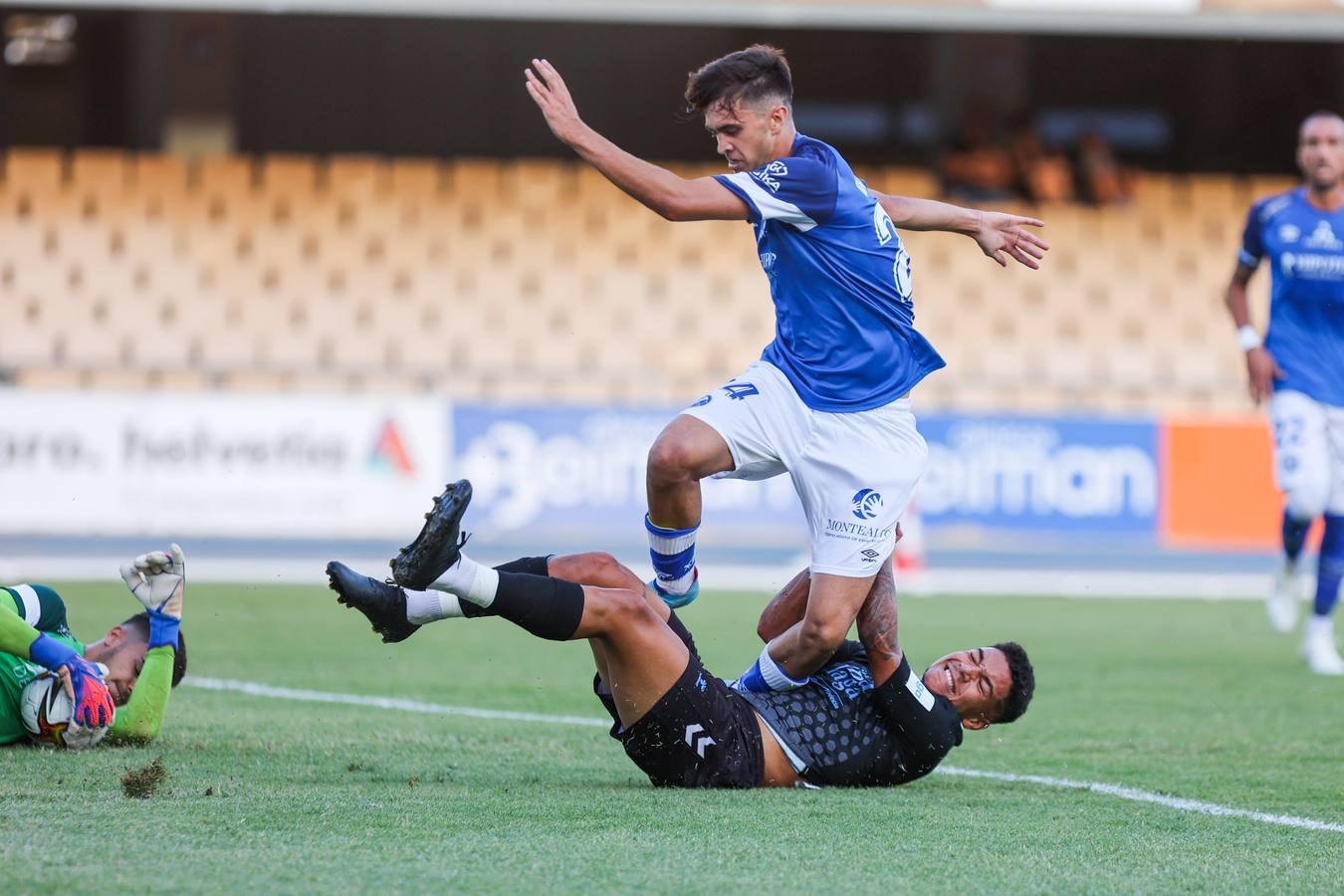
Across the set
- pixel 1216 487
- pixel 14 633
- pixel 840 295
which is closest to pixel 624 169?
pixel 840 295

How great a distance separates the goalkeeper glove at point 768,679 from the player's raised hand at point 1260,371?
4.14m

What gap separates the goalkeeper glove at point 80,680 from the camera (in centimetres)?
515

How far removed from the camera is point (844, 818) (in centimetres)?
477

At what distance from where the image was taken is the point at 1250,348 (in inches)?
343

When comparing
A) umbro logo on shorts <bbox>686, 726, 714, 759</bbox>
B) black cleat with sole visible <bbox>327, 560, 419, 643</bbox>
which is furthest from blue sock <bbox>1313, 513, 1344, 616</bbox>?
black cleat with sole visible <bbox>327, 560, 419, 643</bbox>

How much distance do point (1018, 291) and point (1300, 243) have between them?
10924 mm

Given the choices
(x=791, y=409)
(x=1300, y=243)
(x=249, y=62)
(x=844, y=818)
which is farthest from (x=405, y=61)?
(x=844, y=818)

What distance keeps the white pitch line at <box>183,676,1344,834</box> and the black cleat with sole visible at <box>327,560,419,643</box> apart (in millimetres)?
1871

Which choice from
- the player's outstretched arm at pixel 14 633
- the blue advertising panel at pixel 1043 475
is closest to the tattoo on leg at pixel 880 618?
the player's outstretched arm at pixel 14 633

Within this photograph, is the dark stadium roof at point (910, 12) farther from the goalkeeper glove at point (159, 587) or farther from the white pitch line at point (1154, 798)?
the white pitch line at point (1154, 798)

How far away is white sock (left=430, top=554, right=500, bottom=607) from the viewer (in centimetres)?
488

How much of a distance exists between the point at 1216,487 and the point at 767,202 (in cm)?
1168

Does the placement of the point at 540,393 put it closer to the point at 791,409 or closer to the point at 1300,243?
the point at 1300,243

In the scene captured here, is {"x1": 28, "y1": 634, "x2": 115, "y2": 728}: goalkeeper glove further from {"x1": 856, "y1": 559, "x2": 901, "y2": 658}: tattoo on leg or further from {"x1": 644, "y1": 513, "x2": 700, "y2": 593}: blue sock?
{"x1": 856, "y1": 559, "x2": 901, "y2": 658}: tattoo on leg
